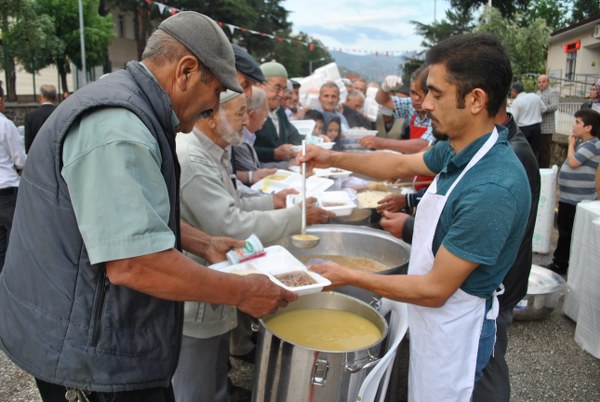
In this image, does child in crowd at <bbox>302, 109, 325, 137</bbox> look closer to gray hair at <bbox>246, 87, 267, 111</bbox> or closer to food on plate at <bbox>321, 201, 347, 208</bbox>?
gray hair at <bbox>246, 87, 267, 111</bbox>

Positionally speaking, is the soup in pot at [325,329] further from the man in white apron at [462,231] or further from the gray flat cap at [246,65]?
the gray flat cap at [246,65]

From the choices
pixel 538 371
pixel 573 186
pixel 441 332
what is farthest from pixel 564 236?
pixel 441 332

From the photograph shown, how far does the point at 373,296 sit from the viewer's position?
2.13 meters

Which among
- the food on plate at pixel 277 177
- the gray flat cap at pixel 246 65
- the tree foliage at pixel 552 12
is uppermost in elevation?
the tree foliage at pixel 552 12

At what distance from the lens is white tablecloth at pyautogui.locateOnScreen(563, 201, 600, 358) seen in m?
3.21

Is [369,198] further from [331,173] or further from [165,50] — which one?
[165,50]

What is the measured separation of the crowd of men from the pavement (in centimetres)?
122

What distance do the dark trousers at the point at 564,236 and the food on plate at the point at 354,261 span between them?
3.04 metres

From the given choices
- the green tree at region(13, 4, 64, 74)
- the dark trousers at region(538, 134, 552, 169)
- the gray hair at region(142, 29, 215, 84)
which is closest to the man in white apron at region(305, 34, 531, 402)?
the gray hair at region(142, 29, 215, 84)

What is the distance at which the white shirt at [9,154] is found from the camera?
4.21 meters

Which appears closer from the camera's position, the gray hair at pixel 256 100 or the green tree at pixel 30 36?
the gray hair at pixel 256 100

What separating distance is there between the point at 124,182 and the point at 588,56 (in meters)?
25.9

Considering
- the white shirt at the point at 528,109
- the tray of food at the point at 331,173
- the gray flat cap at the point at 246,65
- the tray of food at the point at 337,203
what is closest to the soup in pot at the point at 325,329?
the tray of food at the point at 337,203

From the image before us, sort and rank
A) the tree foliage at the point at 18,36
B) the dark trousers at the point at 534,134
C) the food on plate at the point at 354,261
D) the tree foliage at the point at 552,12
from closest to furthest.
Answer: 1. the food on plate at the point at 354,261
2. the dark trousers at the point at 534,134
3. the tree foliage at the point at 18,36
4. the tree foliage at the point at 552,12
